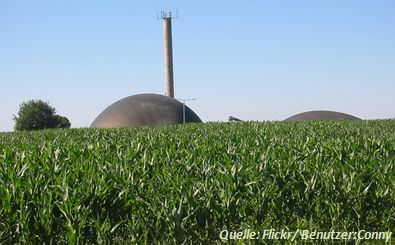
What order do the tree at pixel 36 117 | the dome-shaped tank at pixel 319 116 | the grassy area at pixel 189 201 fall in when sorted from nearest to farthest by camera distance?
the grassy area at pixel 189 201 < the dome-shaped tank at pixel 319 116 < the tree at pixel 36 117

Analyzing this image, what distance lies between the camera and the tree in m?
58.1

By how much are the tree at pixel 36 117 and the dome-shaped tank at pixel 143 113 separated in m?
17.5

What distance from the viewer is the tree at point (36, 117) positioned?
5809 cm

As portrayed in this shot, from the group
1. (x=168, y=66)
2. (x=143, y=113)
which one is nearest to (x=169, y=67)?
(x=168, y=66)

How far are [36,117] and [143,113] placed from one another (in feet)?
76.6

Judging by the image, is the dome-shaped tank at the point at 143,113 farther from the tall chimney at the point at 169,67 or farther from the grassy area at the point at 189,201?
the grassy area at the point at 189,201

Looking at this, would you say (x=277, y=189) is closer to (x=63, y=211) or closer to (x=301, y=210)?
(x=301, y=210)

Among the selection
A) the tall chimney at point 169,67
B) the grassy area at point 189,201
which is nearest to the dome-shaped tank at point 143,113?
the tall chimney at point 169,67

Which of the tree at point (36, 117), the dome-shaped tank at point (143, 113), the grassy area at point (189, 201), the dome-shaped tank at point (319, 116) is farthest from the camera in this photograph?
the tree at point (36, 117)

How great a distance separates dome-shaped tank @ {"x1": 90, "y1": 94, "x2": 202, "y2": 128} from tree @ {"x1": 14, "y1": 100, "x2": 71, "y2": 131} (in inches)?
689

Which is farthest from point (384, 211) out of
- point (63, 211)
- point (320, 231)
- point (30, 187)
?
point (30, 187)

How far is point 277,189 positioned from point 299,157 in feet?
5.28

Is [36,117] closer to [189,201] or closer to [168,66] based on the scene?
[168,66]

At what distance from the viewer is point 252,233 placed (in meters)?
5.45
